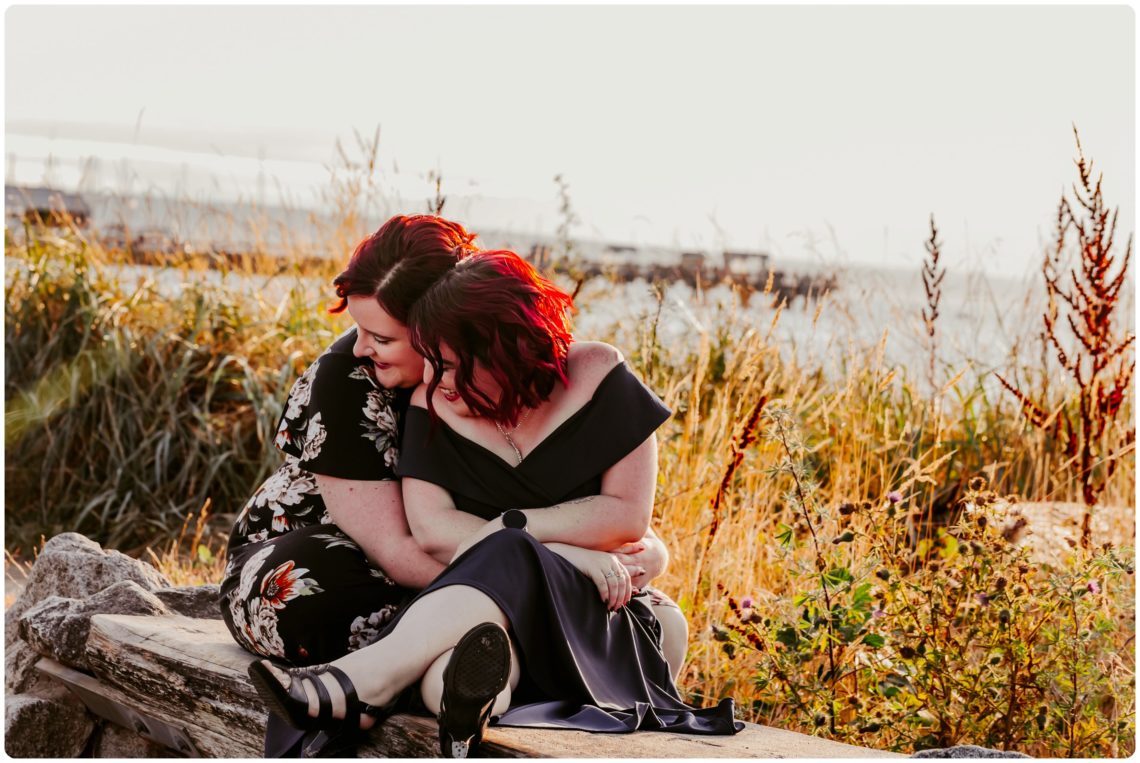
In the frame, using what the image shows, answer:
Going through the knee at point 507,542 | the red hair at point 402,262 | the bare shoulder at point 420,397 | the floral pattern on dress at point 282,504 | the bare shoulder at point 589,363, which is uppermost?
the red hair at point 402,262

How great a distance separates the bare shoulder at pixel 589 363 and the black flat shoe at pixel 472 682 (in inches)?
28.9

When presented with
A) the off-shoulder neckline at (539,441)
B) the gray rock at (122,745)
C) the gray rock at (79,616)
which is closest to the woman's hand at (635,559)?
the off-shoulder neckline at (539,441)

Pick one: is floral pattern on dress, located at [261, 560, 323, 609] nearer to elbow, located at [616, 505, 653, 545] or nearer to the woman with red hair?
the woman with red hair

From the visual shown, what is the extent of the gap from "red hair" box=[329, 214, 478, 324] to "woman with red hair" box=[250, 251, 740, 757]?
61mm

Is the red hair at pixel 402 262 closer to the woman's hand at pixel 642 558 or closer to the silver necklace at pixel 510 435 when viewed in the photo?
the silver necklace at pixel 510 435

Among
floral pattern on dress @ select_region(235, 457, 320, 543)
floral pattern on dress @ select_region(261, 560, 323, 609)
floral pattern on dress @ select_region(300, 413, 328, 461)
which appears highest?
floral pattern on dress @ select_region(300, 413, 328, 461)

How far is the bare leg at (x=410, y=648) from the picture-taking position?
210cm

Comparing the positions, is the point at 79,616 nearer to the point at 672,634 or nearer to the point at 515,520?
the point at 515,520

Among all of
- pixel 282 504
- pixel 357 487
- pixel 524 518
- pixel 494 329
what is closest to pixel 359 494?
pixel 357 487

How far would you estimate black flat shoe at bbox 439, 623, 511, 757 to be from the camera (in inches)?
76.5

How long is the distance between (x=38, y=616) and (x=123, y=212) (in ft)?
12.6

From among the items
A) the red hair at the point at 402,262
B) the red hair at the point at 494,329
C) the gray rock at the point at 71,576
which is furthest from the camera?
the gray rock at the point at 71,576

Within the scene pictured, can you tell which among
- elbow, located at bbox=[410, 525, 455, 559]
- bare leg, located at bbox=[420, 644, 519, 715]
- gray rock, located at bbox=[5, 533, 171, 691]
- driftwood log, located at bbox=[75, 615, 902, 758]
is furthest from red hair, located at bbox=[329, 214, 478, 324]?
gray rock, located at bbox=[5, 533, 171, 691]

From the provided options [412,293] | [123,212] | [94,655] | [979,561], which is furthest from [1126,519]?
[123,212]
